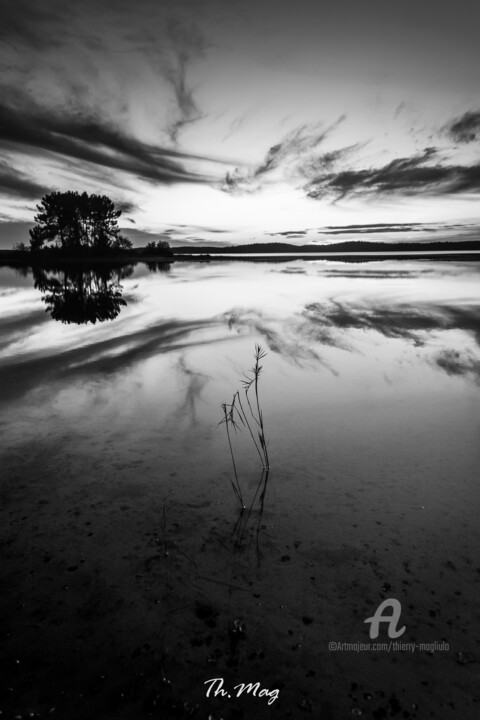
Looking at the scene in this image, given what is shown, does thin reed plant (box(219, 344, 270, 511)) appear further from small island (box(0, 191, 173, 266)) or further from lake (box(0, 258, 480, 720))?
small island (box(0, 191, 173, 266))

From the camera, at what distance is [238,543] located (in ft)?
9.75

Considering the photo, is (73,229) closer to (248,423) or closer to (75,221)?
(75,221)

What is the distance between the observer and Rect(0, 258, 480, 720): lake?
2006 millimetres

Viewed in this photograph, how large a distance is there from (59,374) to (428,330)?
9.74 meters

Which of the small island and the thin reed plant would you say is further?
the small island

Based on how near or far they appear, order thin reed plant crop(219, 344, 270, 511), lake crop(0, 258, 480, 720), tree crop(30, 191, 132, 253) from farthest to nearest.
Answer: tree crop(30, 191, 132, 253) → thin reed plant crop(219, 344, 270, 511) → lake crop(0, 258, 480, 720)

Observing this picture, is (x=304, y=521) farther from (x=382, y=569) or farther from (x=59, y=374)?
(x=59, y=374)

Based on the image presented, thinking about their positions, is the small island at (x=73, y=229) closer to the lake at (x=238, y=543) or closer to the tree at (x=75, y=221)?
the tree at (x=75, y=221)

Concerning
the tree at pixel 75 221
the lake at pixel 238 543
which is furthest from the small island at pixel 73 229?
the lake at pixel 238 543

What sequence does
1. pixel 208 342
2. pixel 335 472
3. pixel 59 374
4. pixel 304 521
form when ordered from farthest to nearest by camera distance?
pixel 208 342
pixel 59 374
pixel 335 472
pixel 304 521

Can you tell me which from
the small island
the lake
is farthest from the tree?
the lake

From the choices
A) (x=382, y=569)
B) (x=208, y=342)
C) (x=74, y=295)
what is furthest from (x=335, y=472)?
(x=74, y=295)

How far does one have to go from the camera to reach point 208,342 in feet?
31.0

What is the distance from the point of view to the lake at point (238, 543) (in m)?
2.01
